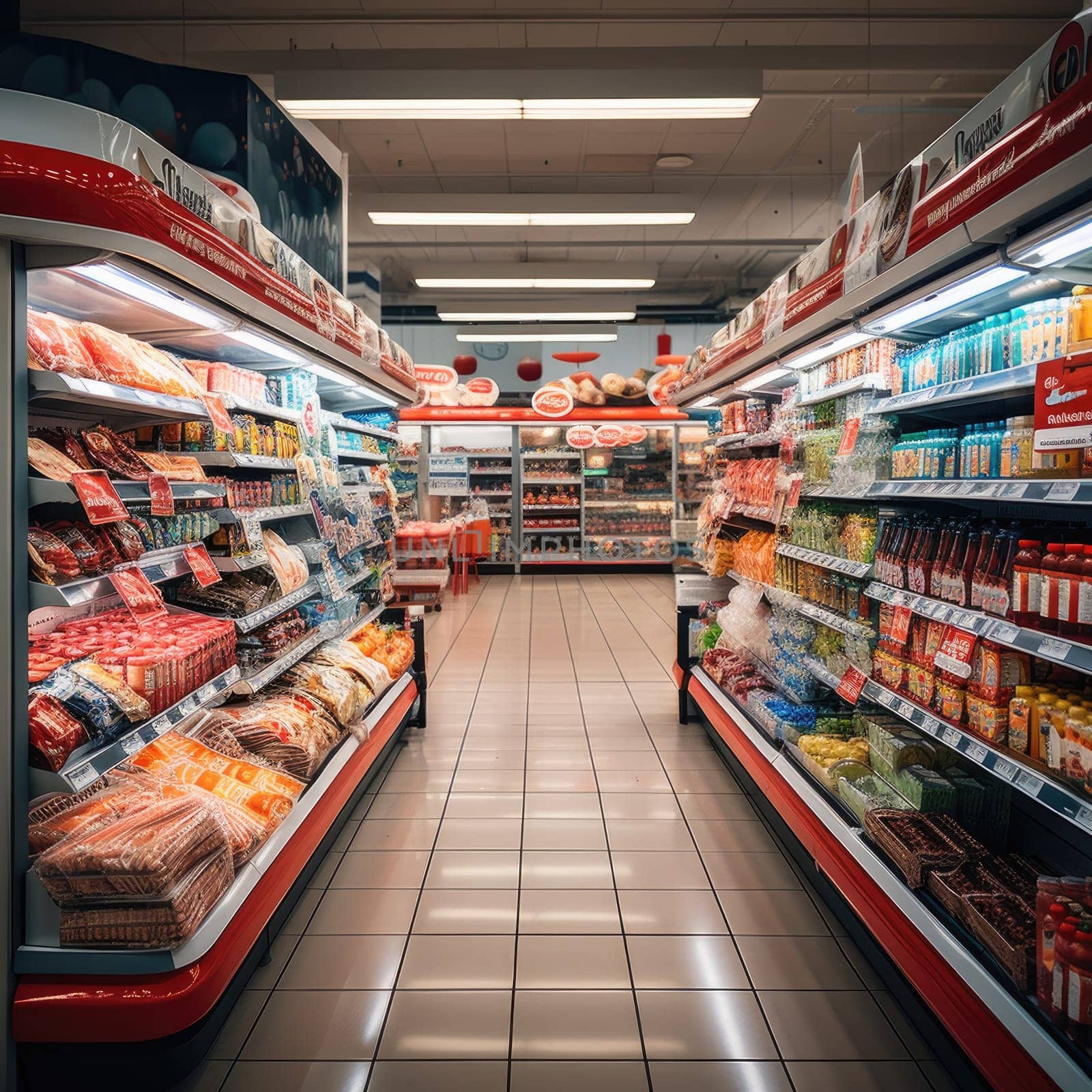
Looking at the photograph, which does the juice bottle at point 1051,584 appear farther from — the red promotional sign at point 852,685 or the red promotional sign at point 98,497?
the red promotional sign at point 98,497

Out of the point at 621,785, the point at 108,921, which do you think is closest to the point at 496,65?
the point at 621,785

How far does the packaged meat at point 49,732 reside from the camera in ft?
6.30

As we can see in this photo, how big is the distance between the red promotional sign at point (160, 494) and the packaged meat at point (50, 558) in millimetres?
324

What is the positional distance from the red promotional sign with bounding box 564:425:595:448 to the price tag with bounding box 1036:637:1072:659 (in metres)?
11.6

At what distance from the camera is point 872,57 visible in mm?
5965

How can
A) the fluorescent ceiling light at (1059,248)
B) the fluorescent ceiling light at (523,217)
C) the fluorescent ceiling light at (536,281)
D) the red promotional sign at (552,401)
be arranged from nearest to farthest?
1. the fluorescent ceiling light at (1059,248)
2. the fluorescent ceiling light at (523,217)
3. the fluorescent ceiling light at (536,281)
4. the red promotional sign at (552,401)

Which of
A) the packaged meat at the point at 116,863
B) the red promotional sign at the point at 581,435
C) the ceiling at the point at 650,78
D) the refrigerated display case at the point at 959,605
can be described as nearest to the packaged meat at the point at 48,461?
the packaged meat at the point at 116,863

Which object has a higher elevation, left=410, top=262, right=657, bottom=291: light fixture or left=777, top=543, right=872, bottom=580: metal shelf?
left=410, top=262, right=657, bottom=291: light fixture

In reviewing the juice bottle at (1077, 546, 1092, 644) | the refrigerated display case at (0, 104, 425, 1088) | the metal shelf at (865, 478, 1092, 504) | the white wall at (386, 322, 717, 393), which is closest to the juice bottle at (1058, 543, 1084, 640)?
the juice bottle at (1077, 546, 1092, 644)

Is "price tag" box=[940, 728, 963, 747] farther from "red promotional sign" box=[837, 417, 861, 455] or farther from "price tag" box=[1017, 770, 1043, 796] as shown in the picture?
"red promotional sign" box=[837, 417, 861, 455]

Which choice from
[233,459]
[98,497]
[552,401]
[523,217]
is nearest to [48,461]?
[98,497]

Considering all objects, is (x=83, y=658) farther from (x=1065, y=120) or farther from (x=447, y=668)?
(x=447, y=668)

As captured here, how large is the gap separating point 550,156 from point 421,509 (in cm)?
667

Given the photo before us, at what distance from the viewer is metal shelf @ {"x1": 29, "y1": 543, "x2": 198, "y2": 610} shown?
1.93 meters
